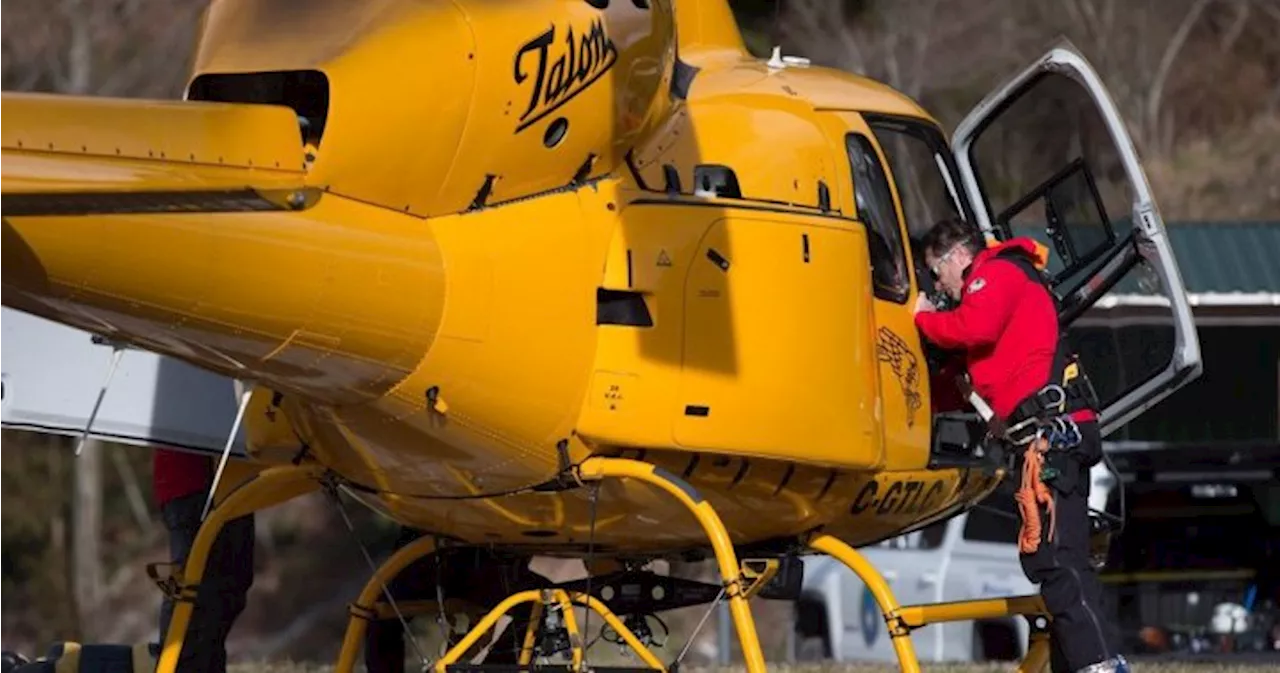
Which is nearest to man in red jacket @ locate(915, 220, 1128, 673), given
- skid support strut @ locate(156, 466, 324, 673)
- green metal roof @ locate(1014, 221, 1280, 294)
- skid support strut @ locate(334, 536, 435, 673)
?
skid support strut @ locate(334, 536, 435, 673)

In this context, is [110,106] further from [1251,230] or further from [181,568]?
[1251,230]

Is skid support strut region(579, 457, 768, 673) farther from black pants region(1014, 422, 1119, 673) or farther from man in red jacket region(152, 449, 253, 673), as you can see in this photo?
man in red jacket region(152, 449, 253, 673)

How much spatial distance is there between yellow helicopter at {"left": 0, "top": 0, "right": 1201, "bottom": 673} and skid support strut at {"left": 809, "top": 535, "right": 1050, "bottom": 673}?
0.05 feet

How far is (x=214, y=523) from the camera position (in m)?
9.59

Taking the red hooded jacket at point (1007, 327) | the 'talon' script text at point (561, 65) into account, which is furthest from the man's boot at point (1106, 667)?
the 'talon' script text at point (561, 65)

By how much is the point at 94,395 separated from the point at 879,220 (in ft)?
11.5

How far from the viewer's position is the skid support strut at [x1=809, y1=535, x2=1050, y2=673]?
927cm

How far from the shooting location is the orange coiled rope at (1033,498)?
948cm

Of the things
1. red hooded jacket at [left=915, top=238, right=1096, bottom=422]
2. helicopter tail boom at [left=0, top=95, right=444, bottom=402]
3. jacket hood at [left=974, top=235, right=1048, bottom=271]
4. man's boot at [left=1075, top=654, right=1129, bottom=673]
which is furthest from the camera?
jacket hood at [left=974, top=235, right=1048, bottom=271]

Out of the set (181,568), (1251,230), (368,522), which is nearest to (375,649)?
(181,568)

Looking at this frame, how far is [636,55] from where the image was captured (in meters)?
8.67

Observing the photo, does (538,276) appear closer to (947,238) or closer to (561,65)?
(561,65)

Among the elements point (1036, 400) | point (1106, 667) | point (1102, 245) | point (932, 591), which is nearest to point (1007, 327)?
point (1036, 400)

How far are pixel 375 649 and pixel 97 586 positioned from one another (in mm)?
26853
